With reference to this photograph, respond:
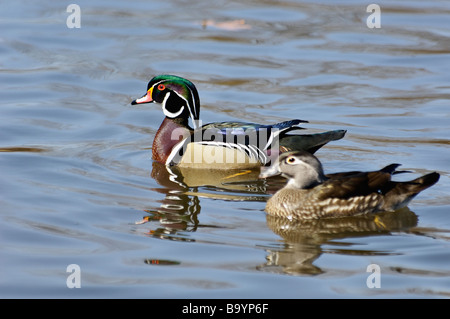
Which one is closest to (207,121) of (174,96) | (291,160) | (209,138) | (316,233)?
(174,96)

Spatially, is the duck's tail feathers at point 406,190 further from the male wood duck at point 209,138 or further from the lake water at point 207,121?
the male wood duck at point 209,138

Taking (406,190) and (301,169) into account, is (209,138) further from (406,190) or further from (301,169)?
(406,190)

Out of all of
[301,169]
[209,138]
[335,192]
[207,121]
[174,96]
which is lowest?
[335,192]

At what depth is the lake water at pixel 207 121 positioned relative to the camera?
6949mm

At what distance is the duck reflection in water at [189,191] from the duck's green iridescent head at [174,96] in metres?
0.76

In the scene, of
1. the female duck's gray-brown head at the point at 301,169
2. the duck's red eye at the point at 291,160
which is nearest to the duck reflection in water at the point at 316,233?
the female duck's gray-brown head at the point at 301,169

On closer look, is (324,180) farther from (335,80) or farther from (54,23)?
(54,23)

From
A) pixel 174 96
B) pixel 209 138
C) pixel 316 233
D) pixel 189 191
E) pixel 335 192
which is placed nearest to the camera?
pixel 316 233

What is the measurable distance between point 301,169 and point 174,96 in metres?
2.77

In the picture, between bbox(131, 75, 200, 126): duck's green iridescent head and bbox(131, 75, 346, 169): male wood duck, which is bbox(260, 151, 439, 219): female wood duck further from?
bbox(131, 75, 200, 126): duck's green iridescent head

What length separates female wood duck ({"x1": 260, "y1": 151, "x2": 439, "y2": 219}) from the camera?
8.37 m

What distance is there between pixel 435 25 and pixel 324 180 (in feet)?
27.2

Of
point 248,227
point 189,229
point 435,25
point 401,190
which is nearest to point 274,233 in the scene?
point 248,227

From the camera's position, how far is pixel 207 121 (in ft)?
38.8
